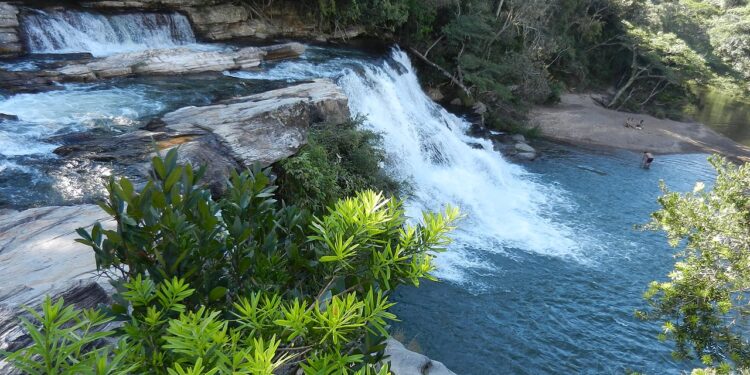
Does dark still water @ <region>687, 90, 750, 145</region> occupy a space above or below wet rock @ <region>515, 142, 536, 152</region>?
above

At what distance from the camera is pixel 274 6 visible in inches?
622

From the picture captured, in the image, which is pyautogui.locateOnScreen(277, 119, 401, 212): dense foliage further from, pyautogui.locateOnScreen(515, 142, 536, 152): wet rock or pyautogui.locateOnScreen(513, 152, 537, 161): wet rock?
pyautogui.locateOnScreen(515, 142, 536, 152): wet rock

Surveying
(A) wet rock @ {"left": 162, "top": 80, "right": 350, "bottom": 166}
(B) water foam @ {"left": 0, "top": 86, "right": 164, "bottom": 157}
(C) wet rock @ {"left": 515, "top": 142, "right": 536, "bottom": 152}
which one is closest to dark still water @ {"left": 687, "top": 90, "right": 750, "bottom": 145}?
(C) wet rock @ {"left": 515, "top": 142, "right": 536, "bottom": 152}

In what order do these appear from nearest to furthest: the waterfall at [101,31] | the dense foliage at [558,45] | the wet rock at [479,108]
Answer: the waterfall at [101,31], the dense foliage at [558,45], the wet rock at [479,108]

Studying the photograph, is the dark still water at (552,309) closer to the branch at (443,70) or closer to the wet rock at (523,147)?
the wet rock at (523,147)

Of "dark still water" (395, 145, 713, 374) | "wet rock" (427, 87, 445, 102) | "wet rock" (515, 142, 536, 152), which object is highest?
"wet rock" (427, 87, 445, 102)

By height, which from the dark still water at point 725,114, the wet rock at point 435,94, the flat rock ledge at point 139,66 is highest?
the flat rock ledge at point 139,66

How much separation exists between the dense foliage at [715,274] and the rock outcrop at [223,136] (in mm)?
4796

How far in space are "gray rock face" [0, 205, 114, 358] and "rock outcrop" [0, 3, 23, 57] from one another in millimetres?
6600

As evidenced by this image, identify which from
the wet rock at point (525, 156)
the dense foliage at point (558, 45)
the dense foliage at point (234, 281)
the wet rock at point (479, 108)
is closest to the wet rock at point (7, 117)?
the dense foliage at point (234, 281)

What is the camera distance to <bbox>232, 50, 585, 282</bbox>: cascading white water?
10.4m

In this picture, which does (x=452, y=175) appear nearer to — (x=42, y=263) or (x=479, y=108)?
(x=479, y=108)

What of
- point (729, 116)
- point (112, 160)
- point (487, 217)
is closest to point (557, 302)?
point (487, 217)

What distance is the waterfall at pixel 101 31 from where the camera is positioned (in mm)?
10148
